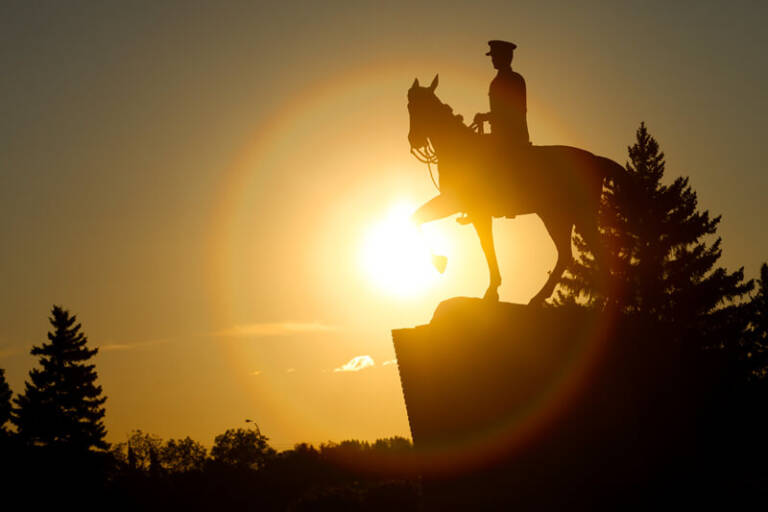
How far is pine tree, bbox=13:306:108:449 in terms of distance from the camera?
2351 inches

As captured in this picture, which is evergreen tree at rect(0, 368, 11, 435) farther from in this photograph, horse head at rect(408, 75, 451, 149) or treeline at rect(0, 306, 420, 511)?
horse head at rect(408, 75, 451, 149)

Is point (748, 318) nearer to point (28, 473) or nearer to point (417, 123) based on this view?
point (417, 123)

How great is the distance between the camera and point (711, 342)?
3659 centimetres

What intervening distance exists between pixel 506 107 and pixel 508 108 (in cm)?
3

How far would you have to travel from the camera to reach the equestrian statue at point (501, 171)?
12273 mm

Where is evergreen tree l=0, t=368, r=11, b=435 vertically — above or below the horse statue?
above

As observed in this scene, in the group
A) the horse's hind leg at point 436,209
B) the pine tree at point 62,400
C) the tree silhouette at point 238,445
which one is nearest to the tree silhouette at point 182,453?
the tree silhouette at point 238,445

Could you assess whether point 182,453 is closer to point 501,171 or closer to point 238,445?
point 238,445

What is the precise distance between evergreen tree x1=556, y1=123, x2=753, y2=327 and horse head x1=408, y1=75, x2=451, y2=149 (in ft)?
75.0

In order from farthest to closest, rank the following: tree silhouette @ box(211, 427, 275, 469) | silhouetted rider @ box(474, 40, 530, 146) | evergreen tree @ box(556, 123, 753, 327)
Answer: tree silhouette @ box(211, 427, 275, 469) → evergreen tree @ box(556, 123, 753, 327) → silhouetted rider @ box(474, 40, 530, 146)

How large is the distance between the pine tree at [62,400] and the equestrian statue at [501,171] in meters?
53.4

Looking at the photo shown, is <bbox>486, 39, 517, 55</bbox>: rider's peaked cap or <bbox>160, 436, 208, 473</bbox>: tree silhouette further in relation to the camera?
<bbox>160, 436, 208, 473</bbox>: tree silhouette

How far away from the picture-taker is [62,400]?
202 ft

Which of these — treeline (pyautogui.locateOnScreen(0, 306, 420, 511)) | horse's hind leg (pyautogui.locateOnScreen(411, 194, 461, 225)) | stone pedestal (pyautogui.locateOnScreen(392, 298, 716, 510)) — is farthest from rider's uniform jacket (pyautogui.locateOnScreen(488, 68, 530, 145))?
treeline (pyautogui.locateOnScreen(0, 306, 420, 511))
